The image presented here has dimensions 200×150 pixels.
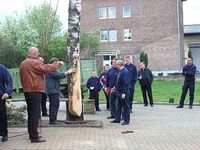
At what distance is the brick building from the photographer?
209 feet

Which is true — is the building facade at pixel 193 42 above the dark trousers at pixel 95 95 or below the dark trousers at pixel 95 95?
above

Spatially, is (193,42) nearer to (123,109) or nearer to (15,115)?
(123,109)

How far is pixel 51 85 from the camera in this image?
14297mm

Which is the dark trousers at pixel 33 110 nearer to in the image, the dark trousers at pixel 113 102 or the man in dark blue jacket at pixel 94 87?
the dark trousers at pixel 113 102

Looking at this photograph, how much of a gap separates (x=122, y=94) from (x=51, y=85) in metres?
2.03

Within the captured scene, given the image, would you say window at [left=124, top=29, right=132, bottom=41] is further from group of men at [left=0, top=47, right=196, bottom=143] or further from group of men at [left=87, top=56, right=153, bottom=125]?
group of men at [left=87, top=56, right=153, bottom=125]

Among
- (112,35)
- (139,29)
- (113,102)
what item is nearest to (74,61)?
(113,102)

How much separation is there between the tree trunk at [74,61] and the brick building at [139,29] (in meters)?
48.4

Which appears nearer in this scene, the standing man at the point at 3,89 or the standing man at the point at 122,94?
the standing man at the point at 3,89

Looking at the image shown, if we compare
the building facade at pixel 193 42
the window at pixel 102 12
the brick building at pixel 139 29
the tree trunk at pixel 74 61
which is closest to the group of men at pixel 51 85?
the tree trunk at pixel 74 61

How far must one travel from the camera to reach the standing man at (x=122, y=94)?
14.5 metres

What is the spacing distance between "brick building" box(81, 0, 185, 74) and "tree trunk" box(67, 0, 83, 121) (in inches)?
1907

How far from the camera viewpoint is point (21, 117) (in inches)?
559

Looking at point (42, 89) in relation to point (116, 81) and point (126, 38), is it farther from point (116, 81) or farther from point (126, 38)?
point (126, 38)
